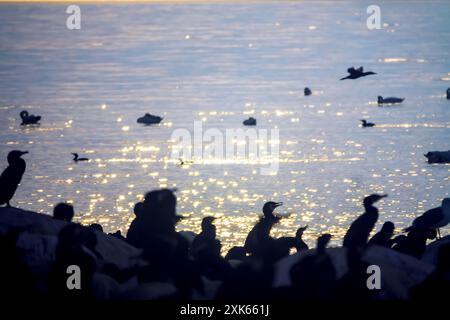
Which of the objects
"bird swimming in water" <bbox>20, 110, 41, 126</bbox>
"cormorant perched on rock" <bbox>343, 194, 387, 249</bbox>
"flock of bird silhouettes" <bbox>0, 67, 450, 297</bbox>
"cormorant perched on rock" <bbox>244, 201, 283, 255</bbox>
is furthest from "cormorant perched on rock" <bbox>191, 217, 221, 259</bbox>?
"bird swimming in water" <bbox>20, 110, 41, 126</bbox>

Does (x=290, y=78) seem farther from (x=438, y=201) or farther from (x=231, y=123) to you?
(x=438, y=201)

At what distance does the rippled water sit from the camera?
37219 millimetres

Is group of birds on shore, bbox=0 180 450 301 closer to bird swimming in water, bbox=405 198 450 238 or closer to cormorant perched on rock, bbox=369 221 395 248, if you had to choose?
cormorant perched on rock, bbox=369 221 395 248

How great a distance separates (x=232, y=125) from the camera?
57.4 meters

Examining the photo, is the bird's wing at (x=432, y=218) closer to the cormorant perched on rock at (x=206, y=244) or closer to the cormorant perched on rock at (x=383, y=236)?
the cormorant perched on rock at (x=383, y=236)

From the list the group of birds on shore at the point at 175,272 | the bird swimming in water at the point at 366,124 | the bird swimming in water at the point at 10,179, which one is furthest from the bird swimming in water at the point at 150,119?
the group of birds on shore at the point at 175,272

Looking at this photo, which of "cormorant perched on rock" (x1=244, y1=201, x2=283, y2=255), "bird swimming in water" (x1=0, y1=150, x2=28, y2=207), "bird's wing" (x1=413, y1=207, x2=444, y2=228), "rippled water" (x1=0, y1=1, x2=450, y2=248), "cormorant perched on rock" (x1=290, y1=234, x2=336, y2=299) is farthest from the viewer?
"rippled water" (x1=0, y1=1, x2=450, y2=248)

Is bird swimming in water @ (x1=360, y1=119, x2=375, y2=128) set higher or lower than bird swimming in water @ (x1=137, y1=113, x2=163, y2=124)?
lower

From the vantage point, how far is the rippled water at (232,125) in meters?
37.2

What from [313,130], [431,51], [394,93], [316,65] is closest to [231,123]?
[313,130]

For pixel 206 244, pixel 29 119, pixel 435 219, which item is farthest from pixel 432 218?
pixel 29 119

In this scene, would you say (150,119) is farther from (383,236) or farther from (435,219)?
(383,236)

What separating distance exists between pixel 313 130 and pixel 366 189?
1527 cm

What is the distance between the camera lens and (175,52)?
120 m
